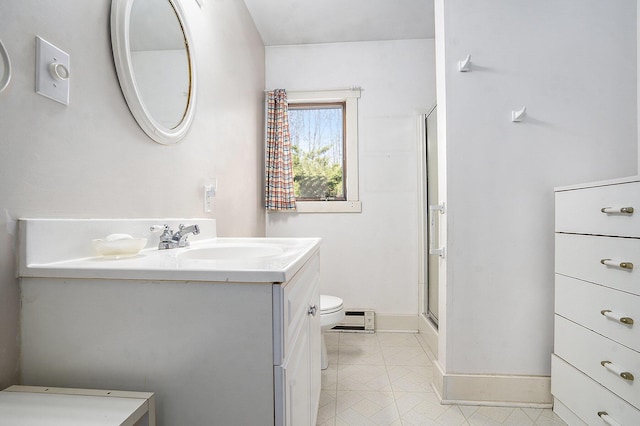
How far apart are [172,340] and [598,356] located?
151cm

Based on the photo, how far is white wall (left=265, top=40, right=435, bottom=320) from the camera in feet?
8.19

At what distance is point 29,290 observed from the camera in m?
0.64

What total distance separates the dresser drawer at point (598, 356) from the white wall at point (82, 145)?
68.5 inches

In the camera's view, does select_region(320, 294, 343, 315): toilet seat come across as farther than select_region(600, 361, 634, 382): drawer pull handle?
Yes

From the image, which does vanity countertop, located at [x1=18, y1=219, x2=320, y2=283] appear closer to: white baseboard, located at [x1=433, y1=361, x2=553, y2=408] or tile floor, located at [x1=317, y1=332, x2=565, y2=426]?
tile floor, located at [x1=317, y1=332, x2=565, y2=426]

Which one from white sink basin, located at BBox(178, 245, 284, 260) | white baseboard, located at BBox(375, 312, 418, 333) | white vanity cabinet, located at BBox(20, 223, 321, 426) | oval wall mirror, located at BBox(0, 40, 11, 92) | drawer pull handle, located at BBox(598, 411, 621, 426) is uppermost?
oval wall mirror, located at BBox(0, 40, 11, 92)

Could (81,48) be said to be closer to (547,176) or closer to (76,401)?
(76,401)

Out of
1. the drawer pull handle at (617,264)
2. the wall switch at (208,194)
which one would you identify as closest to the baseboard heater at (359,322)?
the wall switch at (208,194)

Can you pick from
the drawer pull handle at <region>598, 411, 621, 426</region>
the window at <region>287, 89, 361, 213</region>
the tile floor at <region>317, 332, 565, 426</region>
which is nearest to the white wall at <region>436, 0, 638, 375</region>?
the tile floor at <region>317, 332, 565, 426</region>

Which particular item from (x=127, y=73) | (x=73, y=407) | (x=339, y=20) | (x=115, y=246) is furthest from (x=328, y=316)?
(x=339, y=20)

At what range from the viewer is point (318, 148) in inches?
104

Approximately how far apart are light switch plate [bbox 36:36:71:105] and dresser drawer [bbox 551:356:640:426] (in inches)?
77.7

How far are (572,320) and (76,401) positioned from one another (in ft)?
5.64

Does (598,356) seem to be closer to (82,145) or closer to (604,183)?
(604,183)
